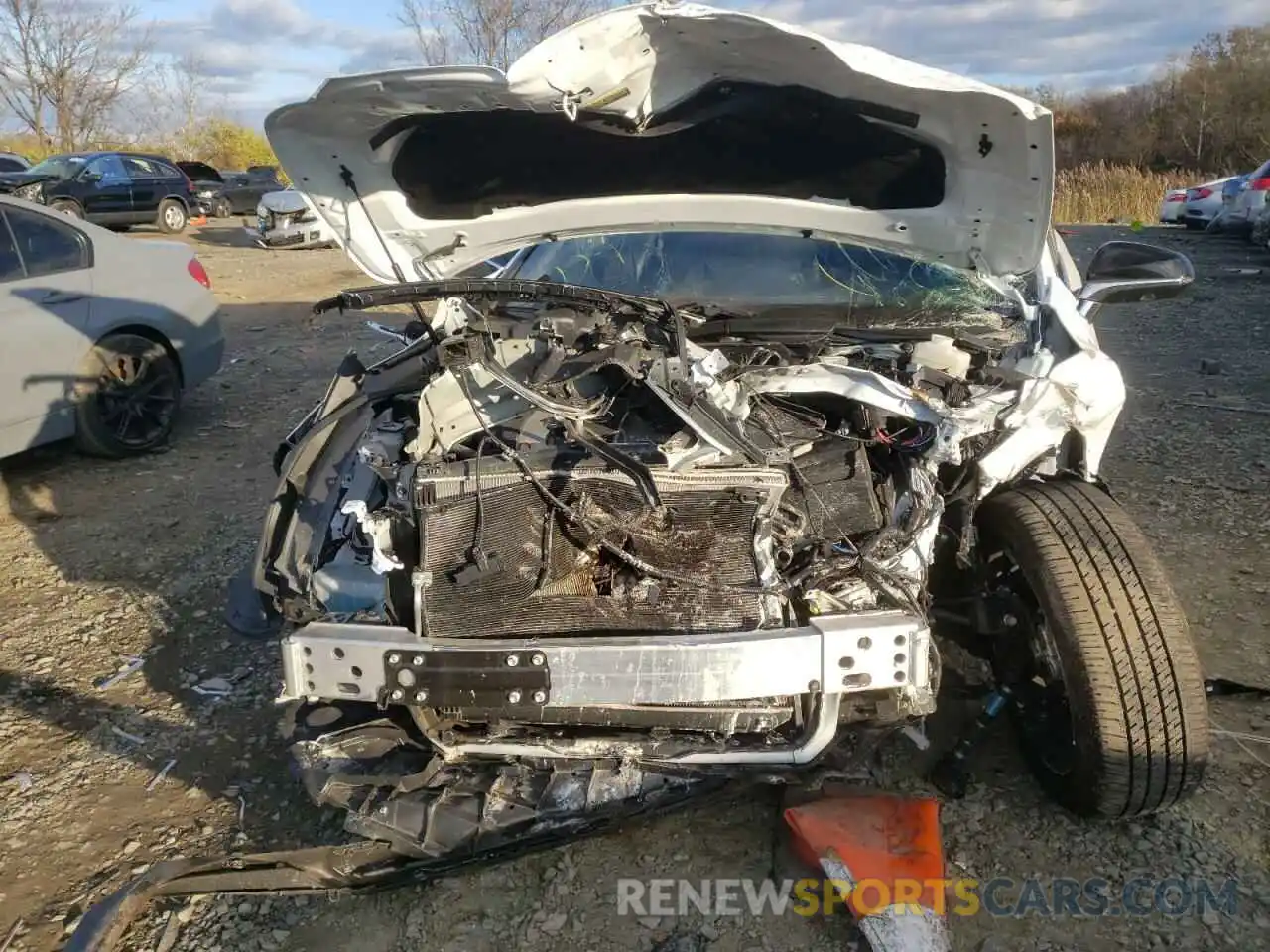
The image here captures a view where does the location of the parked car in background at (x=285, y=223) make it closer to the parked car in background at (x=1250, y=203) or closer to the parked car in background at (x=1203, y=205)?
the parked car in background at (x=1250, y=203)

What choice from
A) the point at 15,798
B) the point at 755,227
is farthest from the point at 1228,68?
the point at 15,798

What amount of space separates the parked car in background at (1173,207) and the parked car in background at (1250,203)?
2.31m

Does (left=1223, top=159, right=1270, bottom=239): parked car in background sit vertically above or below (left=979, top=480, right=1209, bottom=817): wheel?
below

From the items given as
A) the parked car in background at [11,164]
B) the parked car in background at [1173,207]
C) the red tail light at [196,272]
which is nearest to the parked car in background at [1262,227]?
the parked car in background at [1173,207]

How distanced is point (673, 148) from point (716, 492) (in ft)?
4.69

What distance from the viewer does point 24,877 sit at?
254cm

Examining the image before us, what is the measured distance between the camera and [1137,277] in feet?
10.2

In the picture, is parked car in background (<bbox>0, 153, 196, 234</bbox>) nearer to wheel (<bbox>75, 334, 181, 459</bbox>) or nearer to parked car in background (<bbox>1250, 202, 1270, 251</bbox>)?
wheel (<bbox>75, 334, 181, 459</bbox>)

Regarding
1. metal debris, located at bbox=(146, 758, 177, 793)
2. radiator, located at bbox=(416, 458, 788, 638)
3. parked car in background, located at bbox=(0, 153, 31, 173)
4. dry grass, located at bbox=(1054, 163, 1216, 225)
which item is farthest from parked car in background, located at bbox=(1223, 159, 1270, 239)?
parked car in background, located at bbox=(0, 153, 31, 173)

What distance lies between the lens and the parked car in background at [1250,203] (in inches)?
556

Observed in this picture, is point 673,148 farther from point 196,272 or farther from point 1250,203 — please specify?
point 1250,203

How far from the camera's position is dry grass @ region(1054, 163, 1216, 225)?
20062mm

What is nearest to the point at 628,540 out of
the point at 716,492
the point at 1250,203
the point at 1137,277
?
the point at 716,492

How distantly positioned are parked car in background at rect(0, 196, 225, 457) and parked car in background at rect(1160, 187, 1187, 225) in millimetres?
17797
